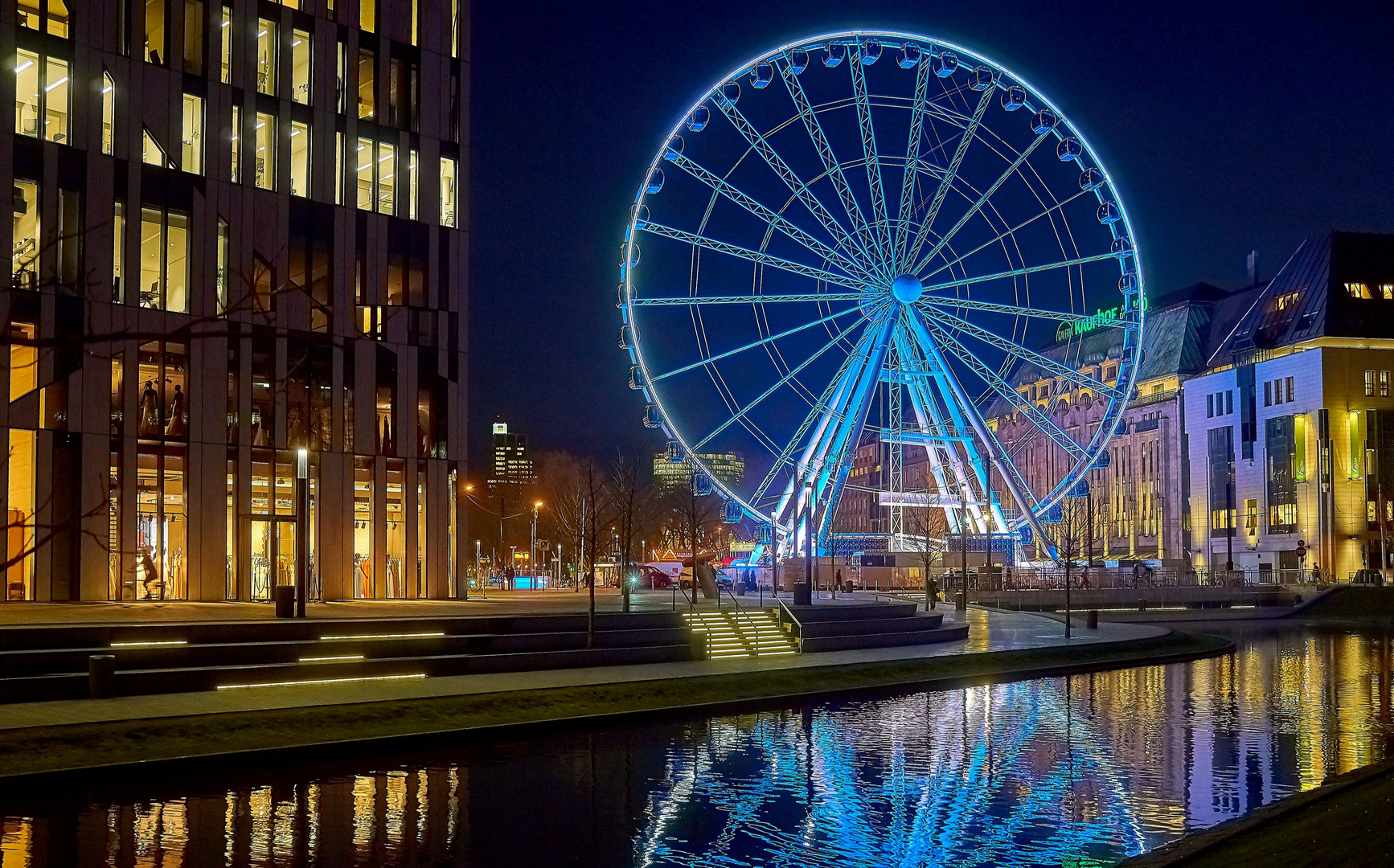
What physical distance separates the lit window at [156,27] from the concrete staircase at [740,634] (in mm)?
22210

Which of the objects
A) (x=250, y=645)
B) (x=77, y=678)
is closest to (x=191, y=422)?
(x=250, y=645)

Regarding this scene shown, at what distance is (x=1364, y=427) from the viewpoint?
113 meters

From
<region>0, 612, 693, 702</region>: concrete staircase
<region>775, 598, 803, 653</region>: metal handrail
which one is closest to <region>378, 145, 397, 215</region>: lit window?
<region>0, 612, 693, 702</region>: concrete staircase

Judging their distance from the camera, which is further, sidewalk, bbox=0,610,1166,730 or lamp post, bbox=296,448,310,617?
lamp post, bbox=296,448,310,617

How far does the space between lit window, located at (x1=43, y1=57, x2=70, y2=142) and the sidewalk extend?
13.3 m

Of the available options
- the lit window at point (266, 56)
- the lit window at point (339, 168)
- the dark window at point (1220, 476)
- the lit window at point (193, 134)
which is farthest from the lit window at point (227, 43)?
the dark window at point (1220, 476)

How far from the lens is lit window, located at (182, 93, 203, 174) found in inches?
1561

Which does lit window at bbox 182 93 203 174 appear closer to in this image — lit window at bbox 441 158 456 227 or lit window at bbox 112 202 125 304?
lit window at bbox 112 202 125 304

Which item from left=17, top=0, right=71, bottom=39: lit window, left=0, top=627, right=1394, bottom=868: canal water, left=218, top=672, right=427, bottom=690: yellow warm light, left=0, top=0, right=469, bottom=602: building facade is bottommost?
left=0, top=627, right=1394, bottom=868: canal water

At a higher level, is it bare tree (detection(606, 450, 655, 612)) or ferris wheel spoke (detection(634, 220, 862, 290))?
ferris wheel spoke (detection(634, 220, 862, 290))

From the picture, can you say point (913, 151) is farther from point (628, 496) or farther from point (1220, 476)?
point (1220, 476)

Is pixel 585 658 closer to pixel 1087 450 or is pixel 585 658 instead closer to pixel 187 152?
pixel 187 152

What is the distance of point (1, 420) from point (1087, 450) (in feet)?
154

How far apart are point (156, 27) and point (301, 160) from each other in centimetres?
551
